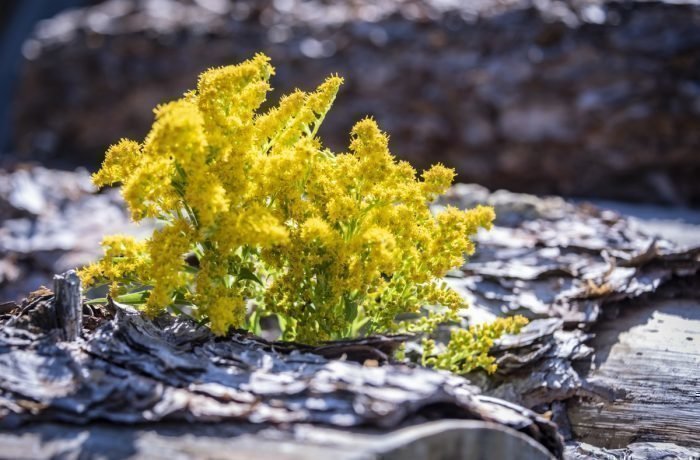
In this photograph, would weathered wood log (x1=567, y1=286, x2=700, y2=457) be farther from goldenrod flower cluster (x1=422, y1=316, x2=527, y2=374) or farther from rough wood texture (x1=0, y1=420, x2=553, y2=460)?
rough wood texture (x1=0, y1=420, x2=553, y2=460)

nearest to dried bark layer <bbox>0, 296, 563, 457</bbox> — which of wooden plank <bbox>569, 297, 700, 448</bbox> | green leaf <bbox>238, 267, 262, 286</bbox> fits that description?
green leaf <bbox>238, 267, 262, 286</bbox>

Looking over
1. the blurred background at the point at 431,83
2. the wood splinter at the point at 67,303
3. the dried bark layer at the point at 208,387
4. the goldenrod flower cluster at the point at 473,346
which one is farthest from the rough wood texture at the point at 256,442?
the blurred background at the point at 431,83

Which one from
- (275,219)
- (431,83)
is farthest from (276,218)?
(431,83)

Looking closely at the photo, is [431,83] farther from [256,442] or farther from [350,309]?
[256,442]

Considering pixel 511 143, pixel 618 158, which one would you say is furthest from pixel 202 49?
pixel 618 158

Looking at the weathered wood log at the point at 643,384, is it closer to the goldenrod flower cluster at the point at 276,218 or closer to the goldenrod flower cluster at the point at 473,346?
the goldenrod flower cluster at the point at 473,346

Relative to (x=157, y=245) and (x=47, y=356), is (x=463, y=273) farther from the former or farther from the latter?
(x=47, y=356)
